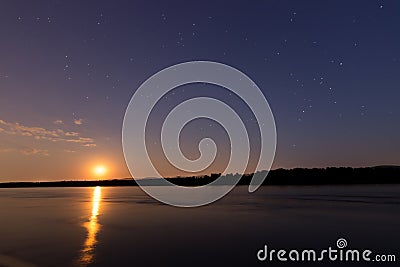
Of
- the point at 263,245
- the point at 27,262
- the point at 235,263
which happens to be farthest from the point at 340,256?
the point at 27,262

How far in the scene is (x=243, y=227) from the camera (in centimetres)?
2250

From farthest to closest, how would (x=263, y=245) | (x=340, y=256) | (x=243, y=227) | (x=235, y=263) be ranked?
(x=243, y=227), (x=263, y=245), (x=340, y=256), (x=235, y=263)

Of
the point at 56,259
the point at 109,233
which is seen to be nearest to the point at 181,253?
the point at 56,259

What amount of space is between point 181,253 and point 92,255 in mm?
3897

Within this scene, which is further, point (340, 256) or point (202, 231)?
point (202, 231)

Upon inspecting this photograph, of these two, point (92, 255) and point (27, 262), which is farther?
point (92, 255)

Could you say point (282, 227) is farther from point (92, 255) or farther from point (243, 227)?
point (92, 255)

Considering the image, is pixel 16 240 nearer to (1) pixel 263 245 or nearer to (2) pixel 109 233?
(2) pixel 109 233

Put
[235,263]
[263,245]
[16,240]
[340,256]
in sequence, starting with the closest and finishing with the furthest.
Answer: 1. [235,263]
2. [340,256]
3. [263,245]
4. [16,240]

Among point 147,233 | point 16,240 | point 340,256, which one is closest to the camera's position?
point 340,256

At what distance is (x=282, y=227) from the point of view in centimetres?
2264

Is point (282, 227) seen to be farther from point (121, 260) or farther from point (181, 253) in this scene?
point (121, 260)

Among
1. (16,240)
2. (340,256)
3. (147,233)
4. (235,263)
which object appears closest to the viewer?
(235,263)

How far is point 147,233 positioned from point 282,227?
30.8 ft
